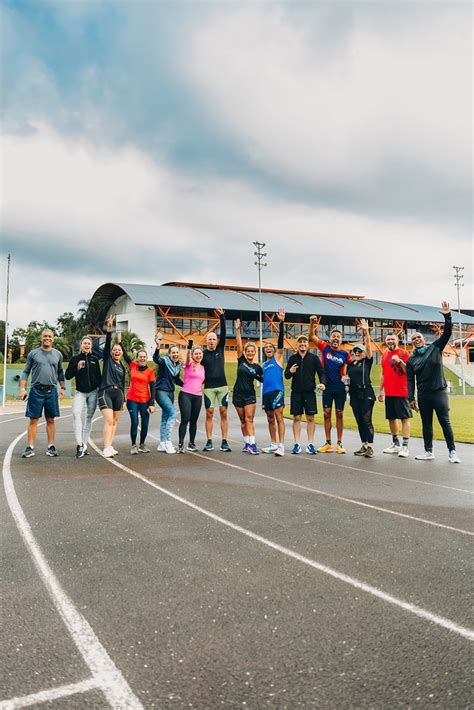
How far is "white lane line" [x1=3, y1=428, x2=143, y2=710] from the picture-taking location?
2.17 m

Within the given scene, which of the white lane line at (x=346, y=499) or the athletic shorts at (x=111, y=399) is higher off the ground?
the athletic shorts at (x=111, y=399)

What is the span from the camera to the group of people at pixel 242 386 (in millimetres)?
8758

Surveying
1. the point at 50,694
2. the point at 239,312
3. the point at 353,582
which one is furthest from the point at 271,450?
the point at 239,312

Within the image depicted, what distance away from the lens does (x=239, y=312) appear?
63.4 meters

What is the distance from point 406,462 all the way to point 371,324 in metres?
66.5

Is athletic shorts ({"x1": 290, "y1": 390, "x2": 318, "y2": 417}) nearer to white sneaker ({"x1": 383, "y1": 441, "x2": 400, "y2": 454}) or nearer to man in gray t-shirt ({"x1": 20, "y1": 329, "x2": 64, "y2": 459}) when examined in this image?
white sneaker ({"x1": 383, "y1": 441, "x2": 400, "y2": 454})

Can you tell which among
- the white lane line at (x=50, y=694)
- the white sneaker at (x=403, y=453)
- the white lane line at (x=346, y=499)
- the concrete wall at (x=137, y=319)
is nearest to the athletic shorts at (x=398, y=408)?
the white sneaker at (x=403, y=453)

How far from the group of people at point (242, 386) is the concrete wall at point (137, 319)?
156 feet

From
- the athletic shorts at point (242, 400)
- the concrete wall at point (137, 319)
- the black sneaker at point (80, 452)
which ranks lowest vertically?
the black sneaker at point (80, 452)

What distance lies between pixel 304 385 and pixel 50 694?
761 centimetres

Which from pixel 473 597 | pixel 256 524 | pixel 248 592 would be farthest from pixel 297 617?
pixel 256 524

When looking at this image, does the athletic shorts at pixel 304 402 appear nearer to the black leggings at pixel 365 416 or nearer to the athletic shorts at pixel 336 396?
the athletic shorts at pixel 336 396

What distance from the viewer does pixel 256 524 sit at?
15.4 ft

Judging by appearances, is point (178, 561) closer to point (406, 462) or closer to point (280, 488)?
point (280, 488)
